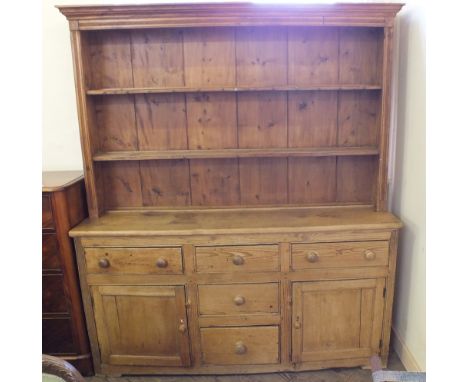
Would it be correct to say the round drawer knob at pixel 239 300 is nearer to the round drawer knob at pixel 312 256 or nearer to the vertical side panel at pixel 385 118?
the round drawer knob at pixel 312 256

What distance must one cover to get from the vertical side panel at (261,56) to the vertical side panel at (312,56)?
0.04 meters

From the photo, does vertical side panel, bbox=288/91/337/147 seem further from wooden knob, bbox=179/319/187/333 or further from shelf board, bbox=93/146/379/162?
wooden knob, bbox=179/319/187/333

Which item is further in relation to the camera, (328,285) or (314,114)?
(314,114)

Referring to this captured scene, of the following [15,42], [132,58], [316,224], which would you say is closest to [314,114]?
[316,224]

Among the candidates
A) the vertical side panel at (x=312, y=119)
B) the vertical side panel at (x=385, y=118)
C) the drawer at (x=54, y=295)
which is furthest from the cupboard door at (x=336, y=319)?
the drawer at (x=54, y=295)

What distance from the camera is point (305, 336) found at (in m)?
1.84

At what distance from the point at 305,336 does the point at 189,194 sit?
39.6 inches

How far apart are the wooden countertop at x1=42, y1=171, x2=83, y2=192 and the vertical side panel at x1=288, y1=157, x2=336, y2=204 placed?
1196 mm

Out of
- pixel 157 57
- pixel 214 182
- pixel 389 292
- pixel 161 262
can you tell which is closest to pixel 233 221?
pixel 214 182

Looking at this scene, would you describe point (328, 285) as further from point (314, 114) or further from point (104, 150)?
point (104, 150)

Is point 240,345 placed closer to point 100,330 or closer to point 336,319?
point 336,319

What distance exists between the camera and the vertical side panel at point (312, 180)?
2039 mm

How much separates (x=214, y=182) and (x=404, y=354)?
56.2 inches

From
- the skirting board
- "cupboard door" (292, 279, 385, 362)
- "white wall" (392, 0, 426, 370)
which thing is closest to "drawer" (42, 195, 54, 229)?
"cupboard door" (292, 279, 385, 362)
